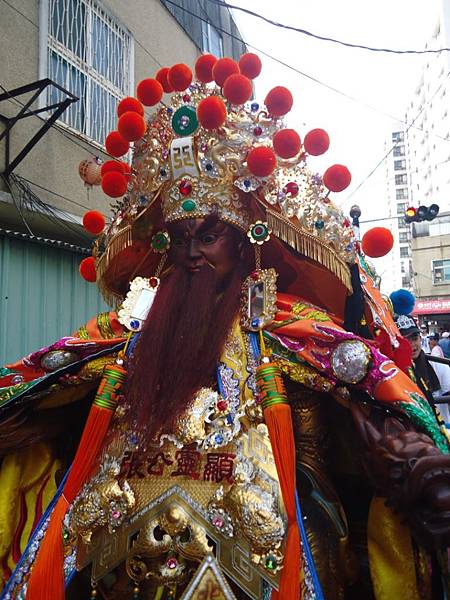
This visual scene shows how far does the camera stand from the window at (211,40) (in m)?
8.67

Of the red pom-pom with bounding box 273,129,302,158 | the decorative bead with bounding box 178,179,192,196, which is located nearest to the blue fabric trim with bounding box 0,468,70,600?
the decorative bead with bounding box 178,179,192,196

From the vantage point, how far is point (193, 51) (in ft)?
27.2

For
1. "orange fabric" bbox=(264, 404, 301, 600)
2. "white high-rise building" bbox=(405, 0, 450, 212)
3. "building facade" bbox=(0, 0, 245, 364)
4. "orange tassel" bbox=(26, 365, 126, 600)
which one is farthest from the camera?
"white high-rise building" bbox=(405, 0, 450, 212)

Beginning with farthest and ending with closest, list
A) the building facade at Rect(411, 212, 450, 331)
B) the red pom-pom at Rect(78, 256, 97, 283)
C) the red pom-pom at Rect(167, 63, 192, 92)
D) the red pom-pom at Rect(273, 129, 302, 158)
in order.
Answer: the building facade at Rect(411, 212, 450, 331)
the red pom-pom at Rect(78, 256, 97, 283)
the red pom-pom at Rect(167, 63, 192, 92)
the red pom-pom at Rect(273, 129, 302, 158)

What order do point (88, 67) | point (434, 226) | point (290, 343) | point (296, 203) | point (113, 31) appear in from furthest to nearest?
point (434, 226)
point (113, 31)
point (88, 67)
point (296, 203)
point (290, 343)

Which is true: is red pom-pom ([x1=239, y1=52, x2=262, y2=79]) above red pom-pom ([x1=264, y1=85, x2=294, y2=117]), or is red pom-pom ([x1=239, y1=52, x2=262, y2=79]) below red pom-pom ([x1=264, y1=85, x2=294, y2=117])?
above

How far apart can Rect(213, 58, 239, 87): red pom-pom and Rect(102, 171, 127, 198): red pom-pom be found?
0.64 m

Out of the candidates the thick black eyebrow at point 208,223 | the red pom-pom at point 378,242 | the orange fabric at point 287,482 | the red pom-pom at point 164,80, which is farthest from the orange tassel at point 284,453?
the red pom-pom at point 164,80

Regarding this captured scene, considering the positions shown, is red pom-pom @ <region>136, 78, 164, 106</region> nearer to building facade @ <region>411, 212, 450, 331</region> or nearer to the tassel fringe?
the tassel fringe

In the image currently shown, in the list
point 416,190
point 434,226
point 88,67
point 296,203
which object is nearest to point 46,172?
point 88,67

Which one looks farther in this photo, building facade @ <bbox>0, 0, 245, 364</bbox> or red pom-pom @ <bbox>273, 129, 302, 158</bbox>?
building facade @ <bbox>0, 0, 245, 364</bbox>

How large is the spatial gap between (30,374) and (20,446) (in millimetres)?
327

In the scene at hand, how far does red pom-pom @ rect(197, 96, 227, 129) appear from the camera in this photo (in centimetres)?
197

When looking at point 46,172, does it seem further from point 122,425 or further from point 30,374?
point 122,425
